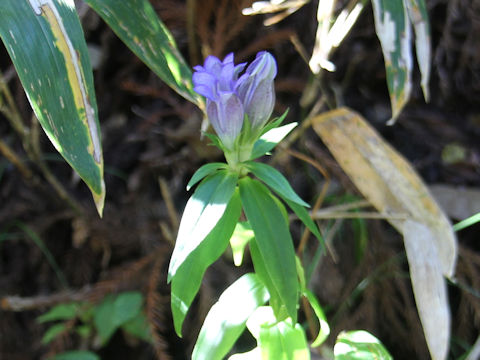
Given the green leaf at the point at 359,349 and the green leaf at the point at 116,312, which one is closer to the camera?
the green leaf at the point at 359,349

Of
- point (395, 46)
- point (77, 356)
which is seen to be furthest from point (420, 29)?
point (77, 356)

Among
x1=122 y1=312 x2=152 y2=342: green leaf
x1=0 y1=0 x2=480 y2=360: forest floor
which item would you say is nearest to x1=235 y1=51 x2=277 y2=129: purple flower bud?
x1=0 y1=0 x2=480 y2=360: forest floor

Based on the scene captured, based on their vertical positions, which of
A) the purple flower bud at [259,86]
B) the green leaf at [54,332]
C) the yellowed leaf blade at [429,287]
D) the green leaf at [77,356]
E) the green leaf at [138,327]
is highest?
the purple flower bud at [259,86]

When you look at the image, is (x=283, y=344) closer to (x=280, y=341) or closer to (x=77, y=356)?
(x=280, y=341)

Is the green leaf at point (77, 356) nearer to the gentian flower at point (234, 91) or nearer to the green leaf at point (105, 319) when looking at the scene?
the green leaf at point (105, 319)

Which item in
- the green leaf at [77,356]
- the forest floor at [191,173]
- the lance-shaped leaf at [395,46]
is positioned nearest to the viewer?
the lance-shaped leaf at [395,46]

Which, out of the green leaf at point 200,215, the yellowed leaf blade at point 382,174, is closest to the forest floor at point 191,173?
the yellowed leaf blade at point 382,174

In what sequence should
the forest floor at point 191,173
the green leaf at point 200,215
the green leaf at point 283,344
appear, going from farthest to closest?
the forest floor at point 191,173
the green leaf at point 283,344
the green leaf at point 200,215

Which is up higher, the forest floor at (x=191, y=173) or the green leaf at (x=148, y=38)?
the green leaf at (x=148, y=38)
